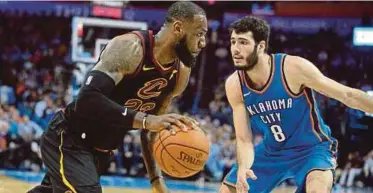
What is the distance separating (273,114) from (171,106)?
9324 mm

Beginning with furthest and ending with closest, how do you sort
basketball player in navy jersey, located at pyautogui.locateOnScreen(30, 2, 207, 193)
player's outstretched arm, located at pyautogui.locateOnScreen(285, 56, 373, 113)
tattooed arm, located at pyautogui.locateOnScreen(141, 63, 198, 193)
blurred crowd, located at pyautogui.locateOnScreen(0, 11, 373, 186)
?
blurred crowd, located at pyautogui.locateOnScreen(0, 11, 373, 186), tattooed arm, located at pyautogui.locateOnScreen(141, 63, 198, 193), player's outstretched arm, located at pyautogui.locateOnScreen(285, 56, 373, 113), basketball player in navy jersey, located at pyautogui.locateOnScreen(30, 2, 207, 193)

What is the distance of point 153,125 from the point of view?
3414mm

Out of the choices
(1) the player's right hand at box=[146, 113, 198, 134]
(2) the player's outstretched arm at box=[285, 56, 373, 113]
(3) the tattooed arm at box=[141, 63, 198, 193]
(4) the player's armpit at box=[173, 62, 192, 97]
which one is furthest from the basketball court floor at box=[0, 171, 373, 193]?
(1) the player's right hand at box=[146, 113, 198, 134]

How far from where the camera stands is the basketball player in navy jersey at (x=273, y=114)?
13.9 feet

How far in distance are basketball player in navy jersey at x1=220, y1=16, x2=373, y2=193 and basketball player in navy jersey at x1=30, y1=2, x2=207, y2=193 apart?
1.73 feet

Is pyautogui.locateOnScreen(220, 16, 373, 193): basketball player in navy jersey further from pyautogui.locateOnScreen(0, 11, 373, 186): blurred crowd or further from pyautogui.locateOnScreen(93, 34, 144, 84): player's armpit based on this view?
pyautogui.locateOnScreen(0, 11, 373, 186): blurred crowd

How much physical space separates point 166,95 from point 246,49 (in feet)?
2.13

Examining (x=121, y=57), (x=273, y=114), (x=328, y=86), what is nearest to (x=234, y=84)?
(x=273, y=114)

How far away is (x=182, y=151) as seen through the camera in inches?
144

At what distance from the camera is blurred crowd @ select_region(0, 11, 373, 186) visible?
39.0ft

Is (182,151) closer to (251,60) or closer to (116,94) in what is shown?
→ (116,94)

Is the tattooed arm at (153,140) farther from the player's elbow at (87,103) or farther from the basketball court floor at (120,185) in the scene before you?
the basketball court floor at (120,185)

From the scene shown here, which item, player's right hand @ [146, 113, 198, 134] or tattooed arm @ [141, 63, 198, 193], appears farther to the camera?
tattooed arm @ [141, 63, 198, 193]

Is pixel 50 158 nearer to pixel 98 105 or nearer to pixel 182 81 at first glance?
pixel 98 105
